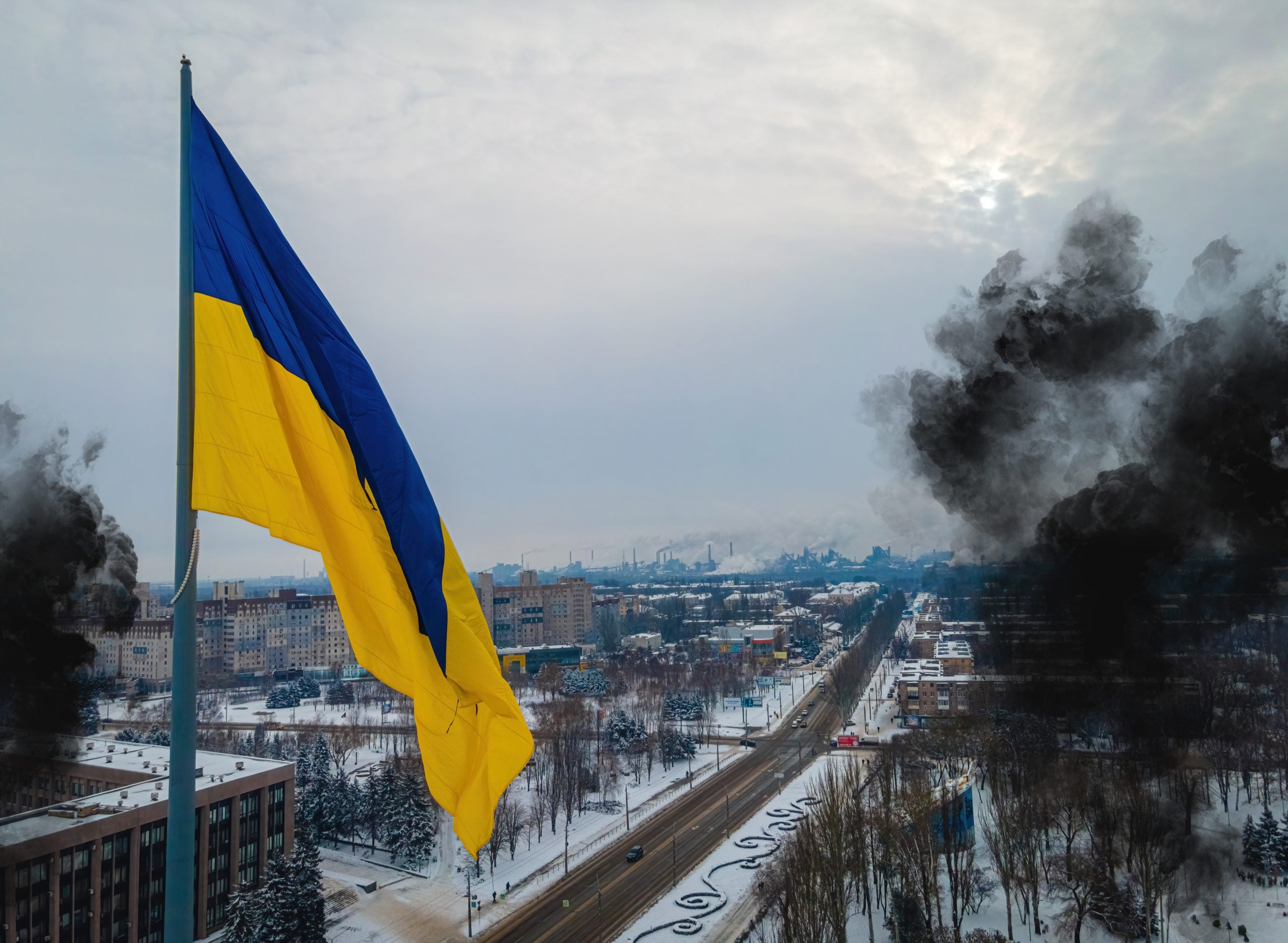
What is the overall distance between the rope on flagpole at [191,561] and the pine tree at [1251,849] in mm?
32092

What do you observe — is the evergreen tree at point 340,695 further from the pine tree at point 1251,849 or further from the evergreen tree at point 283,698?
the pine tree at point 1251,849

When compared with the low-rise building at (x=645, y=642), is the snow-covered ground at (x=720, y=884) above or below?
below

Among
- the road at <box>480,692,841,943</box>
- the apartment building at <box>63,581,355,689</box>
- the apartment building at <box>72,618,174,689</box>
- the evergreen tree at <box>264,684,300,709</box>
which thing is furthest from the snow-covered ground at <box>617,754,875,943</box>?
the apartment building at <box>63,581,355,689</box>

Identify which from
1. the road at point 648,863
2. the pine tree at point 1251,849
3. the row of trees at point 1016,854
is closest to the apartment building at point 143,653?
the road at point 648,863

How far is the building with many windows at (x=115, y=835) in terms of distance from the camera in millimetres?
20312

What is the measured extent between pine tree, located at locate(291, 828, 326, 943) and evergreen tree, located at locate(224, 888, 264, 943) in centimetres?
83

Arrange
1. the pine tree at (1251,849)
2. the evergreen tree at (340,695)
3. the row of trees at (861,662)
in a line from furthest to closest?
the evergreen tree at (340,695), the row of trees at (861,662), the pine tree at (1251,849)

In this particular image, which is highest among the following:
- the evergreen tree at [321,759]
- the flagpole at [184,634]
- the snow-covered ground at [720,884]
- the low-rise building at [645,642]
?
the flagpole at [184,634]

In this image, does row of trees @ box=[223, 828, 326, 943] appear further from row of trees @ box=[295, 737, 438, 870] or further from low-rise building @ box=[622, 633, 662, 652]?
low-rise building @ box=[622, 633, 662, 652]

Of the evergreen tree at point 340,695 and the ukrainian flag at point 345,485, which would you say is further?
the evergreen tree at point 340,695

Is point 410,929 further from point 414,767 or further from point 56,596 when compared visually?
point 56,596

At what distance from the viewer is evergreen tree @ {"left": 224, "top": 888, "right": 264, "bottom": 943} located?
20469mm

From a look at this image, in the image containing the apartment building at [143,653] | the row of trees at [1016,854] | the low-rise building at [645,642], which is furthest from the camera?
→ the low-rise building at [645,642]

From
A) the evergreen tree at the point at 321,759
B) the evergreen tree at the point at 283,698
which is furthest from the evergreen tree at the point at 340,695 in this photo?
the evergreen tree at the point at 321,759
